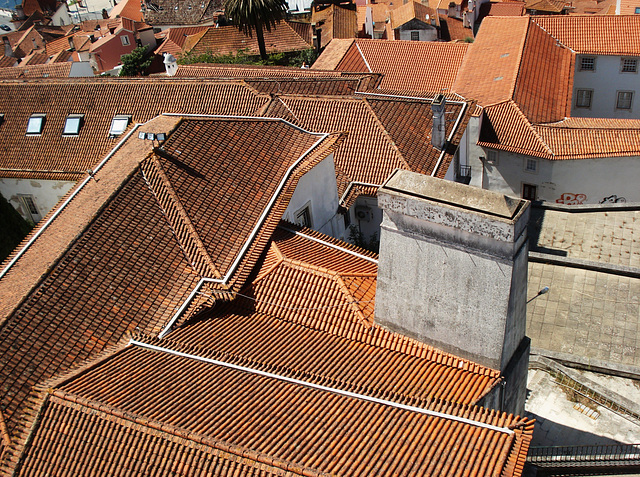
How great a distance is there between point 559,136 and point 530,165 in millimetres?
2259

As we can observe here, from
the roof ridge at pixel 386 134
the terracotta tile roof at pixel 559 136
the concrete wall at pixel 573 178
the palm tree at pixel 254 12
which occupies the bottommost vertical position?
the concrete wall at pixel 573 178

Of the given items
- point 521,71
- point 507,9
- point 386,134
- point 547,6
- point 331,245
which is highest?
point 386,134

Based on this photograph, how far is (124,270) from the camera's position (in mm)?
17969

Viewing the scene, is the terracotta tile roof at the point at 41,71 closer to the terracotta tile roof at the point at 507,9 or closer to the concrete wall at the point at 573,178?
the concrete wall at the point at 573,178

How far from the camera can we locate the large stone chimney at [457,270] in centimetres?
Result: 1342

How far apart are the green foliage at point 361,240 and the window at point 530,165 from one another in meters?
12.7

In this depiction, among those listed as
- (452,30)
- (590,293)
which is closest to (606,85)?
(590,293)

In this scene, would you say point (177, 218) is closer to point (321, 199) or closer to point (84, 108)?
point (321, 199)

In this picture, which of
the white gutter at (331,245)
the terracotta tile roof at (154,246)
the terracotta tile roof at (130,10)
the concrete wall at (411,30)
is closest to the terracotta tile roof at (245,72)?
the terracotta tile roof at (154,246)

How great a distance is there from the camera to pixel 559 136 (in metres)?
35.3

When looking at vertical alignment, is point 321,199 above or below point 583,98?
above

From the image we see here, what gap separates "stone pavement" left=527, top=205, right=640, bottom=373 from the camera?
69.2ft

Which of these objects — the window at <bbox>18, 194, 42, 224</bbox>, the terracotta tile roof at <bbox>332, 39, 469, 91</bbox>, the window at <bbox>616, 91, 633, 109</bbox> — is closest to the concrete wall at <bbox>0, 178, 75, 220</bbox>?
the window at <bbox>18, 194, 42, 224</bbox>

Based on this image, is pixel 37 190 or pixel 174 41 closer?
pixel 37 190
